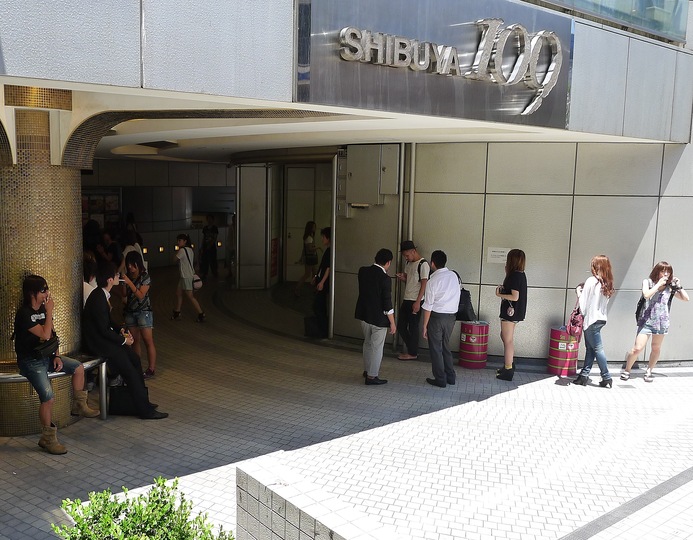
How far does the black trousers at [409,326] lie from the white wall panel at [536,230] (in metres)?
1.41

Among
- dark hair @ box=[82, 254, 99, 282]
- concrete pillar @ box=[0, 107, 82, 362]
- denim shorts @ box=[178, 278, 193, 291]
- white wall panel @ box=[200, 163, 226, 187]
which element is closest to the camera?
concrete pillar @ box=[0, 107, 82, 362]

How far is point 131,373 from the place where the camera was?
7.27m

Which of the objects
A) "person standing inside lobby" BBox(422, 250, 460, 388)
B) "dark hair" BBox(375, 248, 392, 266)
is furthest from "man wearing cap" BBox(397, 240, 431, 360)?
"dark hair" BBox(375, 248, 392, 266)

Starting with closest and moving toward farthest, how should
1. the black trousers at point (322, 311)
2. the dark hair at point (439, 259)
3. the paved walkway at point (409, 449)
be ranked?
the paved walkway at point (409, 449) < the dark hair at point (439, 259) < the black trousers at point (322, 311)

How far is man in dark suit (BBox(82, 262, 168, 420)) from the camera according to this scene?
7125 mm

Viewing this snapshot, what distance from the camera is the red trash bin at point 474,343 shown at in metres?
9.73

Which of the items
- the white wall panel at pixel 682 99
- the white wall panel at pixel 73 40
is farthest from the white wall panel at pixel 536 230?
the white wall panel at pixel 73 40

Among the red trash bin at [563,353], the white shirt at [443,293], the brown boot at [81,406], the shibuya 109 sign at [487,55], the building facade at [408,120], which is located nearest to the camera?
the building facade at [408,120]

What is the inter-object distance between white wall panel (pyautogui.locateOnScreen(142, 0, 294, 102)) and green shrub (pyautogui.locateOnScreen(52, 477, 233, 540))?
3.00 metres

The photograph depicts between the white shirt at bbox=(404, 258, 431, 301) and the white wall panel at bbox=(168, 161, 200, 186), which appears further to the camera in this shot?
the white wall panel at bbox=(168, 161, 200, 186)

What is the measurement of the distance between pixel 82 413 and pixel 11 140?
9.64ft

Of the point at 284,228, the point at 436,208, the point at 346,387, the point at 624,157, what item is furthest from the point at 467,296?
the point at 284,228

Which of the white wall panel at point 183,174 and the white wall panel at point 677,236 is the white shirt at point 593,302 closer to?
the white wall panel at point 677,236

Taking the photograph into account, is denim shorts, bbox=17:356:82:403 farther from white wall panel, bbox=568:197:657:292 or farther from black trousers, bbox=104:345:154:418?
white wall panel, bbox=568:197:657:292
